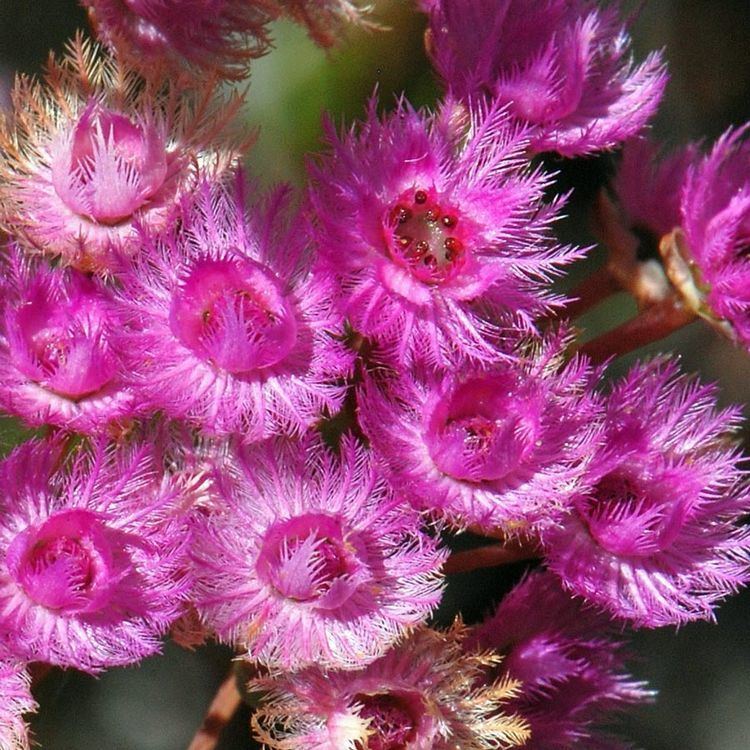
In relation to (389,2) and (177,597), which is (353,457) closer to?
(177,597)

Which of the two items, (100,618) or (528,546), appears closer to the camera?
(100,618)

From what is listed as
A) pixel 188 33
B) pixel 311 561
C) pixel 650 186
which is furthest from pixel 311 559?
pixel 650 186

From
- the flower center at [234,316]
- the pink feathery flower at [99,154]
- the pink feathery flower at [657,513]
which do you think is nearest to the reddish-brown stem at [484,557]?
the pink feathery flower at [657,513]

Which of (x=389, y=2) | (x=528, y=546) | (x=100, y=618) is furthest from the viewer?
(x=389, y=2)

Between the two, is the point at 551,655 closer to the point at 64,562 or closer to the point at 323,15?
the point at 64,562

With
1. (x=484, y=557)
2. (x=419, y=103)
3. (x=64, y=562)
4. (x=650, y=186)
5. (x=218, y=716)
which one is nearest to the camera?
(x=64, y=562)

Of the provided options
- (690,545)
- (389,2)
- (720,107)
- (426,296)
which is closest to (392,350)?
(426,296)

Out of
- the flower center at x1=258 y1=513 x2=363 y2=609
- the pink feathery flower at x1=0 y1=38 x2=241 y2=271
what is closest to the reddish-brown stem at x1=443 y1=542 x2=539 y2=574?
the flower center at x1=258 y1=513 x2=363 y2=609
